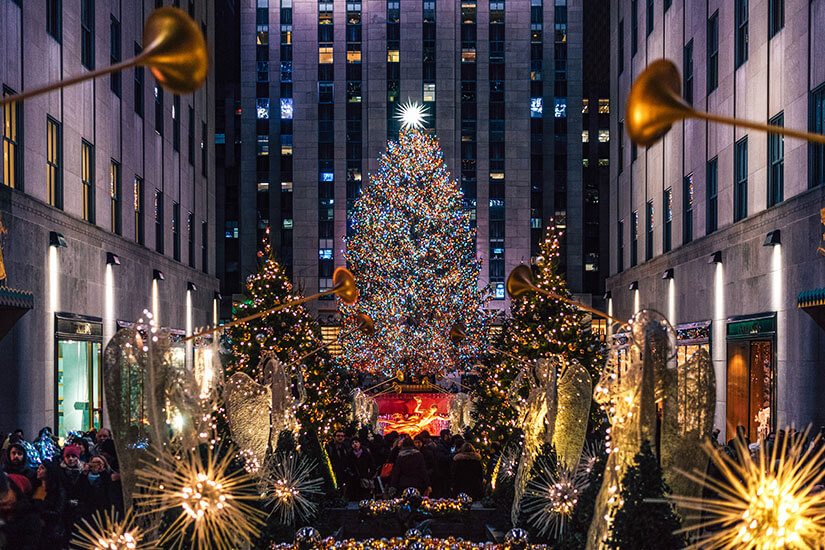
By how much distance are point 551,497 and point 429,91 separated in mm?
51446

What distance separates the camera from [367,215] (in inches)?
1770

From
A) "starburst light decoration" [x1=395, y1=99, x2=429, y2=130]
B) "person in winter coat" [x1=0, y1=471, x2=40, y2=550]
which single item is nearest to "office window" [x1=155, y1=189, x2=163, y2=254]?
"person in winter coat" [x1=0, y1=471, x2=40, y2=550]

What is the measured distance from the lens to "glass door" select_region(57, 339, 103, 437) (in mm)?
22125

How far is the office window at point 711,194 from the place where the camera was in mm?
27156

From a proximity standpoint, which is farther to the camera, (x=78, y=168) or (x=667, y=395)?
(x=78, y=168)

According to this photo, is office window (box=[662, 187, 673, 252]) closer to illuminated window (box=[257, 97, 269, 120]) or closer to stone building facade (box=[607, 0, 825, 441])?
stone building facade (box=[607, 0, 825, 441])

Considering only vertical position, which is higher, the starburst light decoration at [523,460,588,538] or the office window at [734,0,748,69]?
the office window at [734,0,748,69]

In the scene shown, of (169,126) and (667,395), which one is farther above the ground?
(169,126)

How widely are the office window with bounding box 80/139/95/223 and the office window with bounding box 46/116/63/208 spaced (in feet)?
6.57

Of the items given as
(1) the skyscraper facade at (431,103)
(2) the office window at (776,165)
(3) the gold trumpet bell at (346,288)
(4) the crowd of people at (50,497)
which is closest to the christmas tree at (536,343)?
(2) the office window at (776,165)

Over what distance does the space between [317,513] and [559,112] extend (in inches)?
2016

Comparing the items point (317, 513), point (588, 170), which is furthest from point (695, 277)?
point (588, 170)

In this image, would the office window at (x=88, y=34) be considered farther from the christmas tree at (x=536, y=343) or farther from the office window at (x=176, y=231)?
the christmas tree at (x=536, y=343)

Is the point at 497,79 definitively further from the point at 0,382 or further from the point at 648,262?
the point at 0,382
